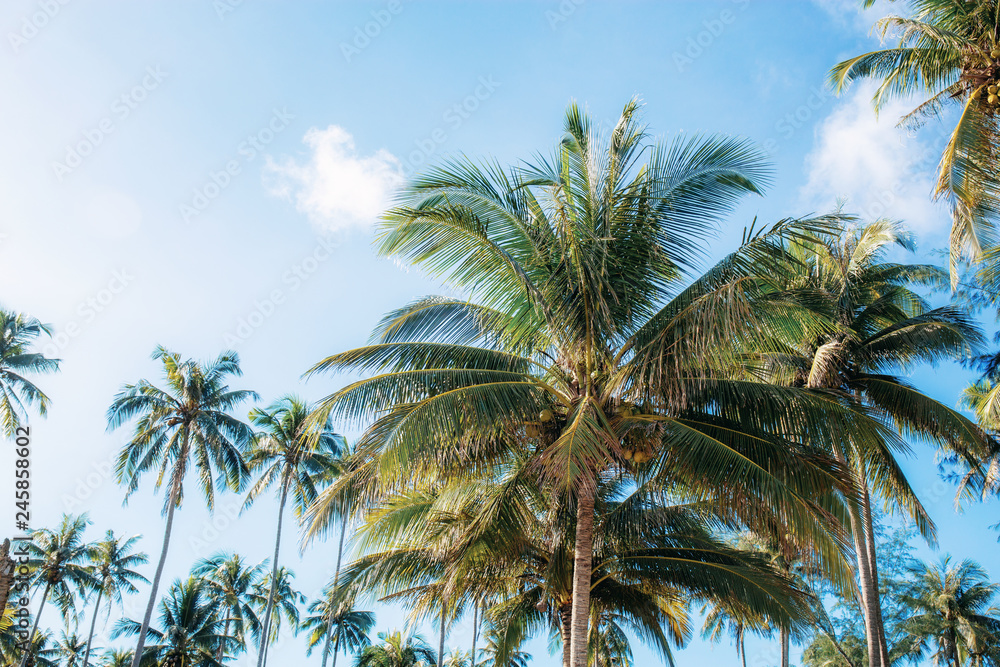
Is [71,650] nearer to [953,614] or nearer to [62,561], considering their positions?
[62,561]

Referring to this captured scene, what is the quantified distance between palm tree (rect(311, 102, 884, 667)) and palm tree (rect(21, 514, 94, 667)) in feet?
97.0

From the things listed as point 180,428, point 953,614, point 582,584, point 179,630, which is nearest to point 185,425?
point 180,428

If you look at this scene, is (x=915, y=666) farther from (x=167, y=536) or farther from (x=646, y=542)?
(x=167, y=536)

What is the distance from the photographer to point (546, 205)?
9180mm

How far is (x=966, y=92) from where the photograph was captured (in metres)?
11.6

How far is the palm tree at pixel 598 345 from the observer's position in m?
8.13

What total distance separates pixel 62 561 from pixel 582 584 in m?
31.3

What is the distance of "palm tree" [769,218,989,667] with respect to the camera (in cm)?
1297

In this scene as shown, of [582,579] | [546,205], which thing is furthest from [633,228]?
[582,579]

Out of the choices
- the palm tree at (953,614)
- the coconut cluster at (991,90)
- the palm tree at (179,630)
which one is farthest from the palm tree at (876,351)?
the palm tree at (179,630)

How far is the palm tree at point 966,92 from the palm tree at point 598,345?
3.94m

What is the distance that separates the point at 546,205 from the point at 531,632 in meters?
8.43

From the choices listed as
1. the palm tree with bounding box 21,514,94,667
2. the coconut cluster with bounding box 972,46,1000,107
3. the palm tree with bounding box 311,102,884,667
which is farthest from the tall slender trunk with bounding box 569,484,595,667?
the palm tree with bounding box 21,514,94,667

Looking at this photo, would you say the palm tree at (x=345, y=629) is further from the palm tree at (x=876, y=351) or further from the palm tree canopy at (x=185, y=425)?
the palm tree at (x=876, y=351)
